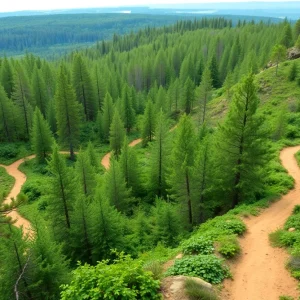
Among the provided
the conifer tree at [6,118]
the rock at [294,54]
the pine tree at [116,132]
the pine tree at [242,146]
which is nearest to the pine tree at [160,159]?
the pine tree at [242,146]

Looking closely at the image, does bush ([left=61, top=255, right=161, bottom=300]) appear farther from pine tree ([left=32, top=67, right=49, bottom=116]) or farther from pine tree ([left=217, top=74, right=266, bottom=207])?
pine tree ([left=32, top=67, right=49, bottom=116])

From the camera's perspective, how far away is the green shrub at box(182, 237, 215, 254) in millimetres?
16514

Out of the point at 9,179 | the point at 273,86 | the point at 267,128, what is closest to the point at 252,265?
the point at 267,128

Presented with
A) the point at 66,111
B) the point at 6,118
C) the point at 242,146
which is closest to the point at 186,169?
the point at 242,146

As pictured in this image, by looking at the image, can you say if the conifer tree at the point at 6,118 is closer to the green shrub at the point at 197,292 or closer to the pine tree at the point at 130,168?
the pine tree at the point at 130,168

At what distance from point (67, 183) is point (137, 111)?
188 ft

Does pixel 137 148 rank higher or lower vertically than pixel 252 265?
lower

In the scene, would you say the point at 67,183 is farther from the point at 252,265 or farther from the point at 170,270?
the point at 252,265

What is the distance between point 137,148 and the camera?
56.4m

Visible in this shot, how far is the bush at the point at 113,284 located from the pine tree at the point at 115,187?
17665 millimetres

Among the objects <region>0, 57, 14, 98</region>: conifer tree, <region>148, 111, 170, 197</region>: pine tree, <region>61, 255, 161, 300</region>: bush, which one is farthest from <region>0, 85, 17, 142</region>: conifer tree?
<region>61, 255, 161, 300</region>: bush

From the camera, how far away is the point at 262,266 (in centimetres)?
1571

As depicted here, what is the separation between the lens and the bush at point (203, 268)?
13875 millimetres

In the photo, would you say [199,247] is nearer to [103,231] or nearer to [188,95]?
[103,231]
